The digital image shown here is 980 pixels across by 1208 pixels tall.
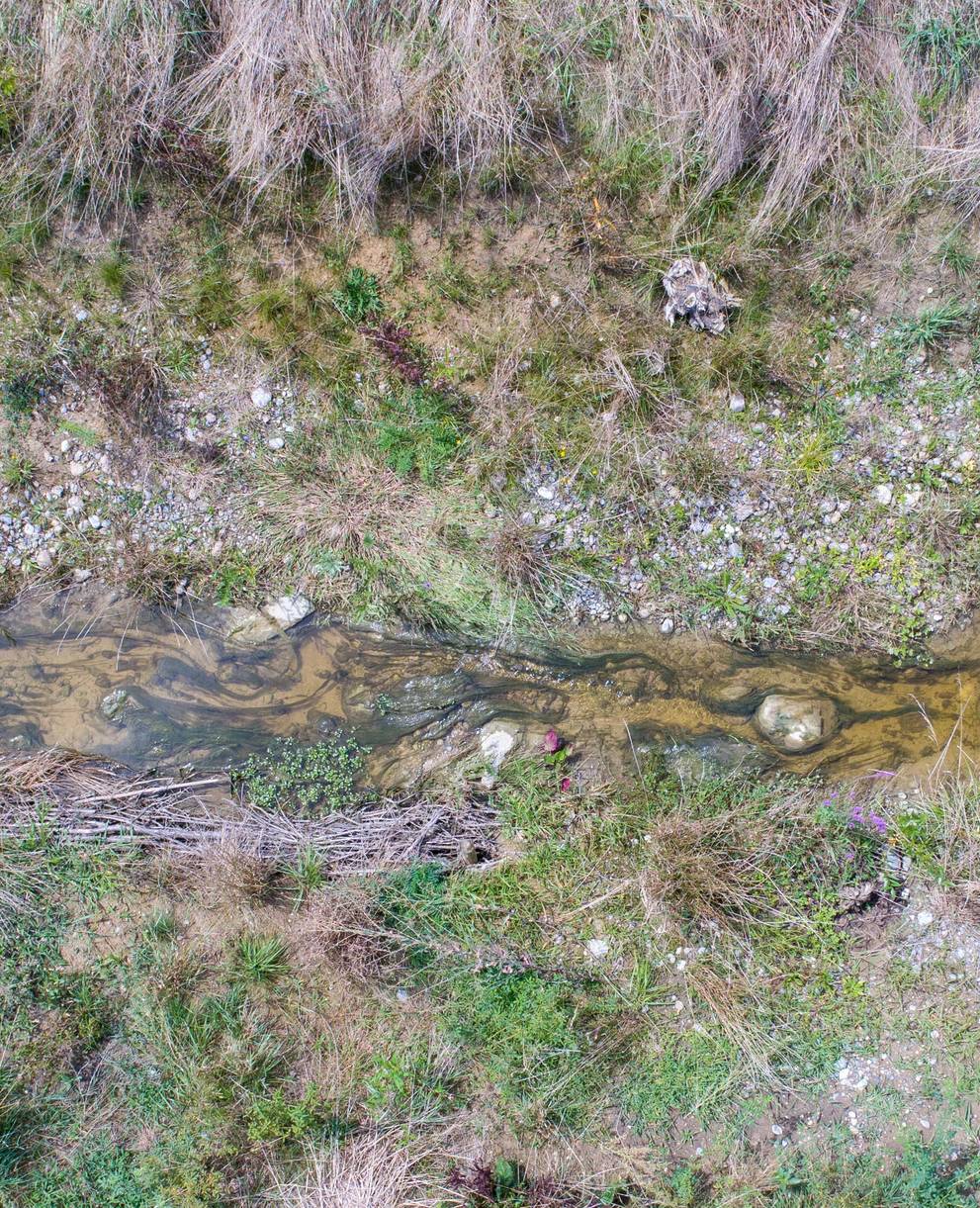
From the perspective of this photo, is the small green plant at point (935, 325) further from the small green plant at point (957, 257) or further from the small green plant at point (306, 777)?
the small green plant at point (306, 777)

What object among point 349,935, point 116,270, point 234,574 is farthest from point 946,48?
point 349,935

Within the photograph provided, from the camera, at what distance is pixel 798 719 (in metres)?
3.67

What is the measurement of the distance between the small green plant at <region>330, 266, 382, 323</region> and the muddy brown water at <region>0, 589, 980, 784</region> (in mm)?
1545

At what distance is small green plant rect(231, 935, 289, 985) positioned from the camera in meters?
3.55

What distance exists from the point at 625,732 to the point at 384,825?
4.26 feet

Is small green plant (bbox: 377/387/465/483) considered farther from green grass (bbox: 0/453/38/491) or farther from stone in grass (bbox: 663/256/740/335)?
green grass (bbox: 0/453/38/491)

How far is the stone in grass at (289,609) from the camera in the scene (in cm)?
369

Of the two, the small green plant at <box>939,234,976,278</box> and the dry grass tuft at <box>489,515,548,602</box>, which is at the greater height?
the small green plant at <box>939,234,976,278</box>

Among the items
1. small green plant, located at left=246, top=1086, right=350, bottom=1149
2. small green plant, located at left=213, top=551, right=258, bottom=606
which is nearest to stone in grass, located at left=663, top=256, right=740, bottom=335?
small green plant, located at left=213, top=551, right=258, bottom=606

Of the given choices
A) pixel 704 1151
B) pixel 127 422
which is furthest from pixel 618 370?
pixel 704 1151

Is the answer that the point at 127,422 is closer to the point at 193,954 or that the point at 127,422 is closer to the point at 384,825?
the point at 384,825

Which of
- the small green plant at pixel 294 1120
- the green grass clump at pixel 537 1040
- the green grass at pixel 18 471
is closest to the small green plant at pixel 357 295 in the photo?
the green grass at pixel 18 471

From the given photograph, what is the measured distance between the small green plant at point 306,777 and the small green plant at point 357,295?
2130mm

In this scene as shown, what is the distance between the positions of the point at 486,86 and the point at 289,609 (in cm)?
257
